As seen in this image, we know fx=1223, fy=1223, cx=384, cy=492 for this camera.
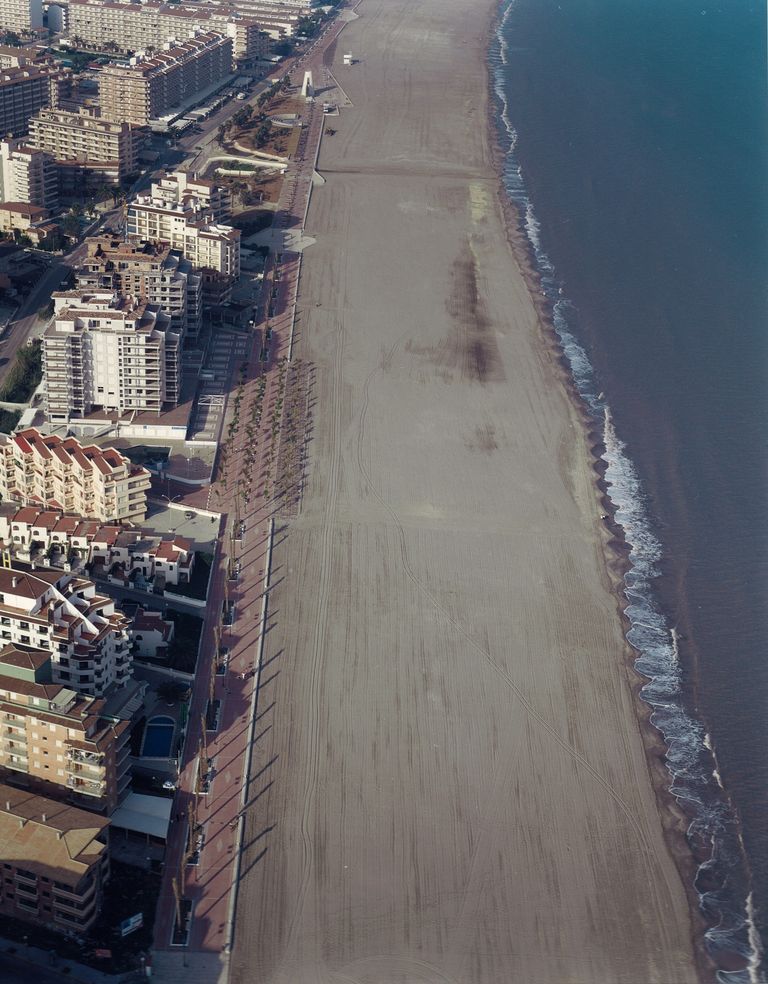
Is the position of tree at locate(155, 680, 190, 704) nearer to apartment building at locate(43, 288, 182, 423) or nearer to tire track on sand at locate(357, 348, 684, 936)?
tire track on sand at locate(357, 348, 684, 936)

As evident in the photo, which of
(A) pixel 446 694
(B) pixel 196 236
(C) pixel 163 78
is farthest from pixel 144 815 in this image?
(C) pixel 163 78

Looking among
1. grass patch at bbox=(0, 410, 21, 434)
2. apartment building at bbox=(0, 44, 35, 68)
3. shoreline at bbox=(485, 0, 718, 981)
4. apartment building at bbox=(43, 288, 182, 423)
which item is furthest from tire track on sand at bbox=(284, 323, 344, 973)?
apartment building at bbox=(0, 44, 35, 68)

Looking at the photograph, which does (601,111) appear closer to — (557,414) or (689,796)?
(557,414)

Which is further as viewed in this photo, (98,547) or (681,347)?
(681,347)

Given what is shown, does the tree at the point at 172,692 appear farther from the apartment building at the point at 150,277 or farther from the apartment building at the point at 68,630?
the apartment building at the point at 150,277

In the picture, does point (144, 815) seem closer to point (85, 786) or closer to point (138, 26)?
point (85, 786)

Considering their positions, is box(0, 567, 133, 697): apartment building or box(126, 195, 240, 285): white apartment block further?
box(126, 195, 240, 285): white apartment block

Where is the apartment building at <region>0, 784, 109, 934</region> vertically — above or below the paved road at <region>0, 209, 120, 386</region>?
below
